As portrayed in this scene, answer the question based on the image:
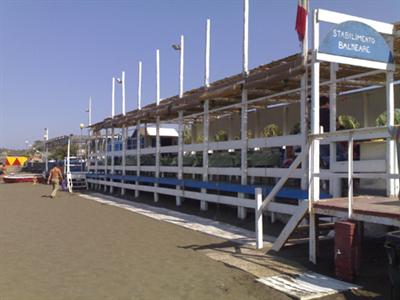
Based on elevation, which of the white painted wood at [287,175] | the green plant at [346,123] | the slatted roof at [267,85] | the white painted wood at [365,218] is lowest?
the white painted wood at [365,218]

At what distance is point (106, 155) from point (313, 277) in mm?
18411

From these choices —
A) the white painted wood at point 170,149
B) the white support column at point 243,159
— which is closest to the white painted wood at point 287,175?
the white support column at point 243,159

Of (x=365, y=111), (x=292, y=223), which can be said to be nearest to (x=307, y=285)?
(x=292, y=223)

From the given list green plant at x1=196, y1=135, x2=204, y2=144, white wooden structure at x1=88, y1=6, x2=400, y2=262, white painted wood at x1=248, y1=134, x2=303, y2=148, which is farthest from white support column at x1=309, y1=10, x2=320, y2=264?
green plant at x1=196, y1=135, x2=204, y2=144

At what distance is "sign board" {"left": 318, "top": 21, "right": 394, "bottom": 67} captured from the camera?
7.53m

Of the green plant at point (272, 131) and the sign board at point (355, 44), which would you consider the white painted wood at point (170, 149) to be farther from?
the sign board at point (355, 44)

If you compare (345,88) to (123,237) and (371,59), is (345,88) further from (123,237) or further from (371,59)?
(123,237)

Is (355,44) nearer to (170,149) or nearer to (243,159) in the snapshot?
(243,159)

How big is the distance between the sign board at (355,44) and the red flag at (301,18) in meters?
1.19

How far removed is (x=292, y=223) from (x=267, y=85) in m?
4.41

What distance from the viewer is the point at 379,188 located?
852 centimetres

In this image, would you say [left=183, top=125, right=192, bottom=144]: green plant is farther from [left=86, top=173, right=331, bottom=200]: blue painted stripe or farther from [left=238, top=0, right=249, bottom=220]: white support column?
[left=238, top=0, right=249, bottom=220]: white support column

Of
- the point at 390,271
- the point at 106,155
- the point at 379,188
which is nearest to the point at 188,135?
the point at 106,155

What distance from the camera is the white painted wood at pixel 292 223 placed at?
757 centimetres
